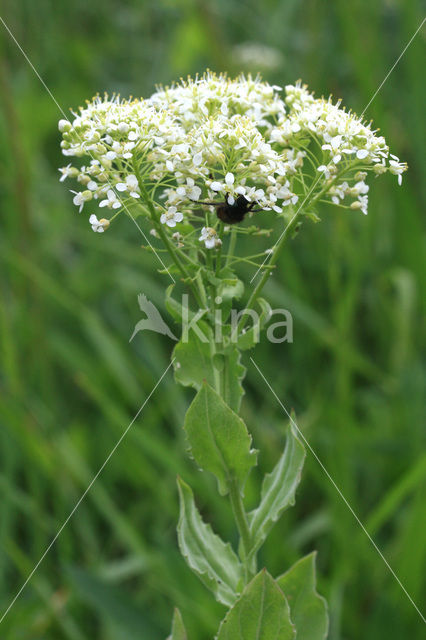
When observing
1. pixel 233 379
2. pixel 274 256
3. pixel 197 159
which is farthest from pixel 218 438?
pixel 197 159

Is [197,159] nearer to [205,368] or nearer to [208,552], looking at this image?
[205,368]

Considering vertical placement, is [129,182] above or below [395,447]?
above

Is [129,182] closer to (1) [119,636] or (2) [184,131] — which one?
(2) [184,131]

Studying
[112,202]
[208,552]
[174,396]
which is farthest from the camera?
[174,396]

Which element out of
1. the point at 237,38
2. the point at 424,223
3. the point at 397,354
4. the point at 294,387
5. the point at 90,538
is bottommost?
the point at 90,538

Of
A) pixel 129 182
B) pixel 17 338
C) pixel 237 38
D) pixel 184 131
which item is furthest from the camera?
pixel 237 38

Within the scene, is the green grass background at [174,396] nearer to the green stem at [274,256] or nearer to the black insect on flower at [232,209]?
the green stem at [274,256]

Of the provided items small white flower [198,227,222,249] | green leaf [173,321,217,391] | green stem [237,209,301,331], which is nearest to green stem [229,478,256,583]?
green leaf [173,321,217,391]

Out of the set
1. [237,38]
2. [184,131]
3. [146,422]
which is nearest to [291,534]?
[146,422]
